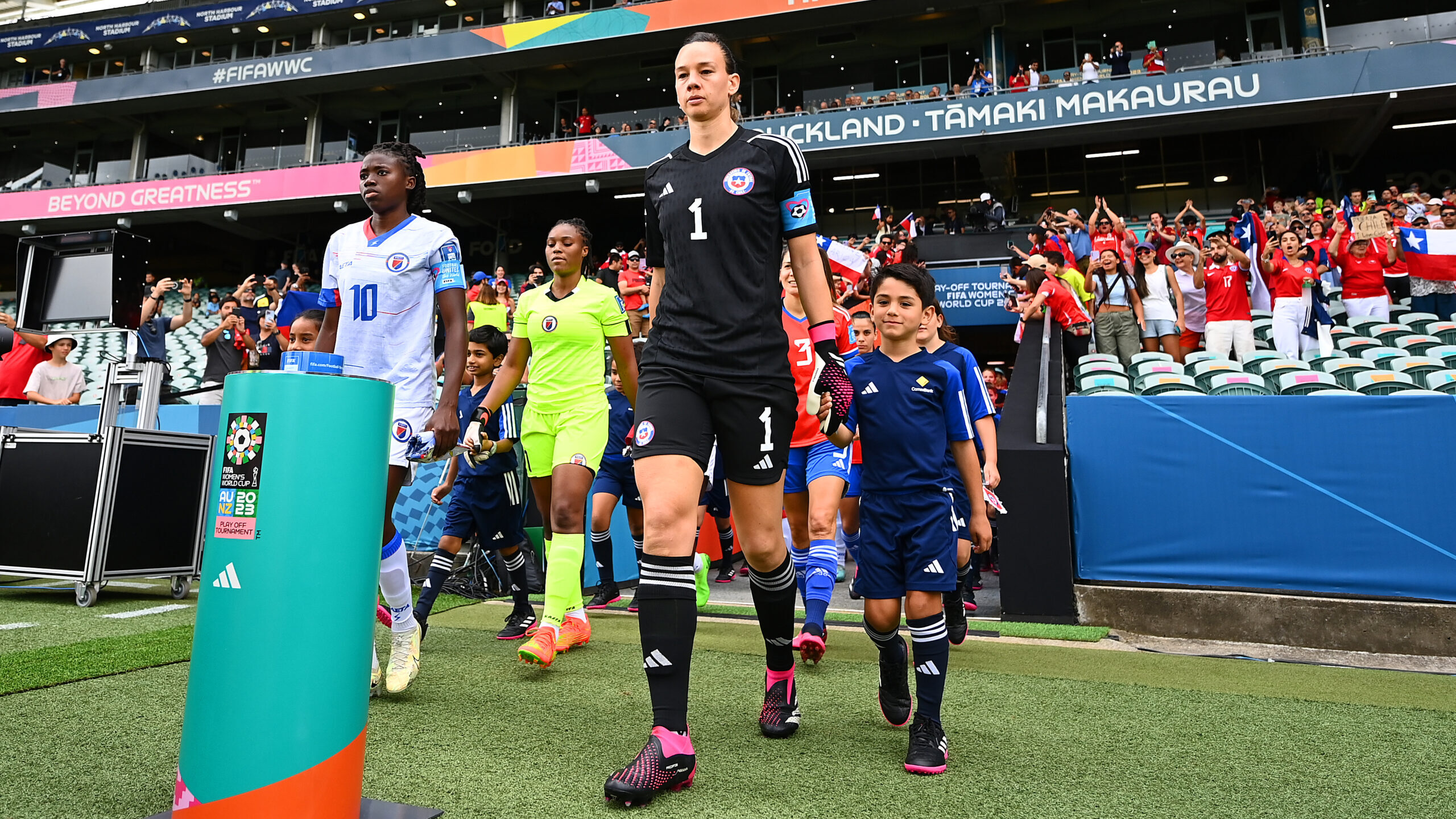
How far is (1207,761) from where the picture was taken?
2549 millimetres

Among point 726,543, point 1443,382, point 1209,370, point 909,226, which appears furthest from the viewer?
point 909,226

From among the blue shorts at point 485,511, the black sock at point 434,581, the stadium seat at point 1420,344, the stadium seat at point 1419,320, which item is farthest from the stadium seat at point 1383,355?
the black sock at point 434,581

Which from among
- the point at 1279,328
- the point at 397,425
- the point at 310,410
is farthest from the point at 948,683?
the point at 1279,328

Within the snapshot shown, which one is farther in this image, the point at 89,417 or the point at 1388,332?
the point at 1388,332

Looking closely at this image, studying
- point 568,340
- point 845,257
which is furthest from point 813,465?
point 845,257

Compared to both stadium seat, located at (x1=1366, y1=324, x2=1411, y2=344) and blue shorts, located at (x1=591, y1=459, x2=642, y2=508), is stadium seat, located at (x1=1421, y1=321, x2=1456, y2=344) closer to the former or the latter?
stadium seat, located at (x1=1366, y1=324, x2=1411, y2=344)

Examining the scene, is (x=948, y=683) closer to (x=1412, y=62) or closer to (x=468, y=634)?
(x=468, y=634)

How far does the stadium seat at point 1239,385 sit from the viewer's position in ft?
21.3

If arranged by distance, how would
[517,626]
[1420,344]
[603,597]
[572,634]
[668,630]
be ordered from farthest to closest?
[1420,344] < [603,597] < [517,626] < [572,634] < [668,630]

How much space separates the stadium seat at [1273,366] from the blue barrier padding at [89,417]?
395 inches

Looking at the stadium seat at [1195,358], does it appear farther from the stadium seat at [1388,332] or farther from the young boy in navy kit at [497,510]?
the young boy in navy kit at [497,510]

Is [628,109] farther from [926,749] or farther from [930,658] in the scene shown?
[926,749]

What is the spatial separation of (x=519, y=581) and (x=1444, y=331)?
1030 centimetres

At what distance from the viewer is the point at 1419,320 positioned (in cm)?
968
